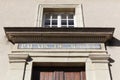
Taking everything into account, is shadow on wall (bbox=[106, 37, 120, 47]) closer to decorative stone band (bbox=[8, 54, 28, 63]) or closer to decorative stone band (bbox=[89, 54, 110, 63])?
decorative stone band (bbox=[89, 54, 110, 63])

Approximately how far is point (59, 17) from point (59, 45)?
2.21m

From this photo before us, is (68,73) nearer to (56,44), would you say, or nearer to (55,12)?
(56,44)

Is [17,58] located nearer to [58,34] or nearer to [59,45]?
[59,45]

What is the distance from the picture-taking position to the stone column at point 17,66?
10.4 m

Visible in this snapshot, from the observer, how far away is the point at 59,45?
456 inches

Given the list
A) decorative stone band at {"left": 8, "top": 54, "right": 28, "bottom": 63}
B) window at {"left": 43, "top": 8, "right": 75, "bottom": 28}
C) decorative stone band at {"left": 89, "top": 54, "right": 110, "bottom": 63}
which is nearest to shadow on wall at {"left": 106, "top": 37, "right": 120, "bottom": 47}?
decorative stone band at {"left": 89, "top": 54, "right": 110, "bottom": 63}

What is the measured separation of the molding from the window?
1510mm

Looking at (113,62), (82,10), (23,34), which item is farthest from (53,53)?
(82,10)

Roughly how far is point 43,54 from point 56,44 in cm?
73

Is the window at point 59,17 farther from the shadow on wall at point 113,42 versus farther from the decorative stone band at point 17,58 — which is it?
the decorative stone band at point 17,58

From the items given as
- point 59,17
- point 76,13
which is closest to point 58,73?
point 59,17

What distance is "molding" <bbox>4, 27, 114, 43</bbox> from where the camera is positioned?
11.6m

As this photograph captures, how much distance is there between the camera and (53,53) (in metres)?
11.2

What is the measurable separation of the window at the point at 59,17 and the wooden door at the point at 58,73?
8.45ft
